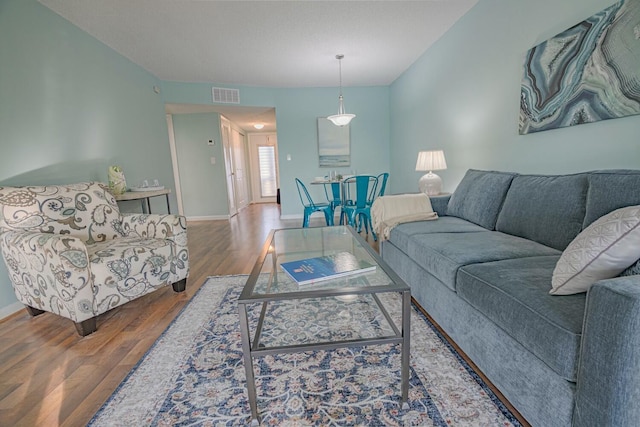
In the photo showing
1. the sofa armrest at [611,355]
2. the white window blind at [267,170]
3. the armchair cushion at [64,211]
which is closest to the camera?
the sofa armrest at [611,355]

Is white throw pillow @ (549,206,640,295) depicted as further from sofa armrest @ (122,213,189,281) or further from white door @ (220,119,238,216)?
white door @ (220,119,238,216)

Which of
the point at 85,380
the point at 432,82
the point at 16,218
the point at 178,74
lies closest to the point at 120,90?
the point at 178,74

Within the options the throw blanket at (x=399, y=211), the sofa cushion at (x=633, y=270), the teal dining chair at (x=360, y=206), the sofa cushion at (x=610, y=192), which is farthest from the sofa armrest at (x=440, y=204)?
the sofa cushion at (x=633, y=270)

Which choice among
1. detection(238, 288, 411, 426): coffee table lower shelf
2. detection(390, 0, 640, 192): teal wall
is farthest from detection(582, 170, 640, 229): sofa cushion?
detection(238, 288, 411, 426): coffee table lower shelf

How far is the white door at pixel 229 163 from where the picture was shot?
5.67 meters

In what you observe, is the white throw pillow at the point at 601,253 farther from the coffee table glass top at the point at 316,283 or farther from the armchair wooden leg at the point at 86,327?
the armchair wooden leg at the point at 86,327

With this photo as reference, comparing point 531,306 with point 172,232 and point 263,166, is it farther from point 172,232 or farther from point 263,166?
point 263,166

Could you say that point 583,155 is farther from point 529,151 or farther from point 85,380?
point 85,380

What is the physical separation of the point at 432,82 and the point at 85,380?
414 cm

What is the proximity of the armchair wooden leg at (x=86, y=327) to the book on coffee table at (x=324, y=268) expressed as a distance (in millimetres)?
1247

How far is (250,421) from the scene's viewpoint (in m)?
1.07

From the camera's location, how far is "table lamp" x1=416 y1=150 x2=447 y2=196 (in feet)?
10.2

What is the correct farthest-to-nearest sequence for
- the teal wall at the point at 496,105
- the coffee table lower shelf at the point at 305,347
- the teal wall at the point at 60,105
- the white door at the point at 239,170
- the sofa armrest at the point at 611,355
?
the white door at the point at 239,170 → the teal wall at the point at 60,105 → the teal wall at the point at 496,105 → the coffee table lower shelf at the point at 305,347 → the sofa armrest at the point at 611,355

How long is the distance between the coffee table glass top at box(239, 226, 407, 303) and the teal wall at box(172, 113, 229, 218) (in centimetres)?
400
